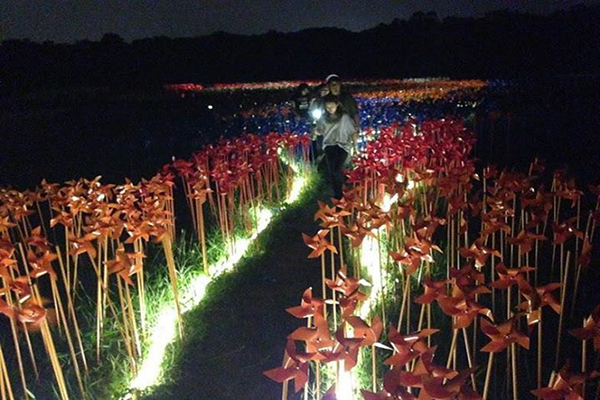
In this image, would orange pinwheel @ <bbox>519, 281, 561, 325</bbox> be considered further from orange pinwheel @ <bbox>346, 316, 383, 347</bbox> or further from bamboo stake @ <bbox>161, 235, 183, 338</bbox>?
bamboo stake @ <bbox>161, 235, 183, 338</bbox>

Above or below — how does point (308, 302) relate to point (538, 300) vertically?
above

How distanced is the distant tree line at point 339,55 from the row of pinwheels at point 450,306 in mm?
31128

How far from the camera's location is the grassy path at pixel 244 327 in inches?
166

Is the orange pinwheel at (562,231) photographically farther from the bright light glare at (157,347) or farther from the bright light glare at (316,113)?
the bright light glare at (316,113)

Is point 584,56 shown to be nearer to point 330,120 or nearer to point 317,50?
point 317,50

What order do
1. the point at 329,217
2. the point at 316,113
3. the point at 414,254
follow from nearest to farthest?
the point at 414,254
the point at 329,217
the point at 316,113

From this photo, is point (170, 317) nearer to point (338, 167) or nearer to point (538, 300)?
point (538, 300)

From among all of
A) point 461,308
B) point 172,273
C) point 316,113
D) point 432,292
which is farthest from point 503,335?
point 316,113

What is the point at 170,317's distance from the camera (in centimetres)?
512

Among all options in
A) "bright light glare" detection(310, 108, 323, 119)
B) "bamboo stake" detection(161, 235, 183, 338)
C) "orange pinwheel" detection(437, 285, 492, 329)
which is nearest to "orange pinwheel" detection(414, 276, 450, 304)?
"orange pinwheel" detection(437, 285, 492, 329)

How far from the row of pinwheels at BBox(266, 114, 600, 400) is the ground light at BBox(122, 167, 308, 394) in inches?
37.4

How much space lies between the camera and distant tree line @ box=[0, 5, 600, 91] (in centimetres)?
4156

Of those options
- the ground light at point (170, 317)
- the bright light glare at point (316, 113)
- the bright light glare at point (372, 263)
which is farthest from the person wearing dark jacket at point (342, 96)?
the bright light glare at point (372, 263)

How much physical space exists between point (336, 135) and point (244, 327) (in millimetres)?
4094
